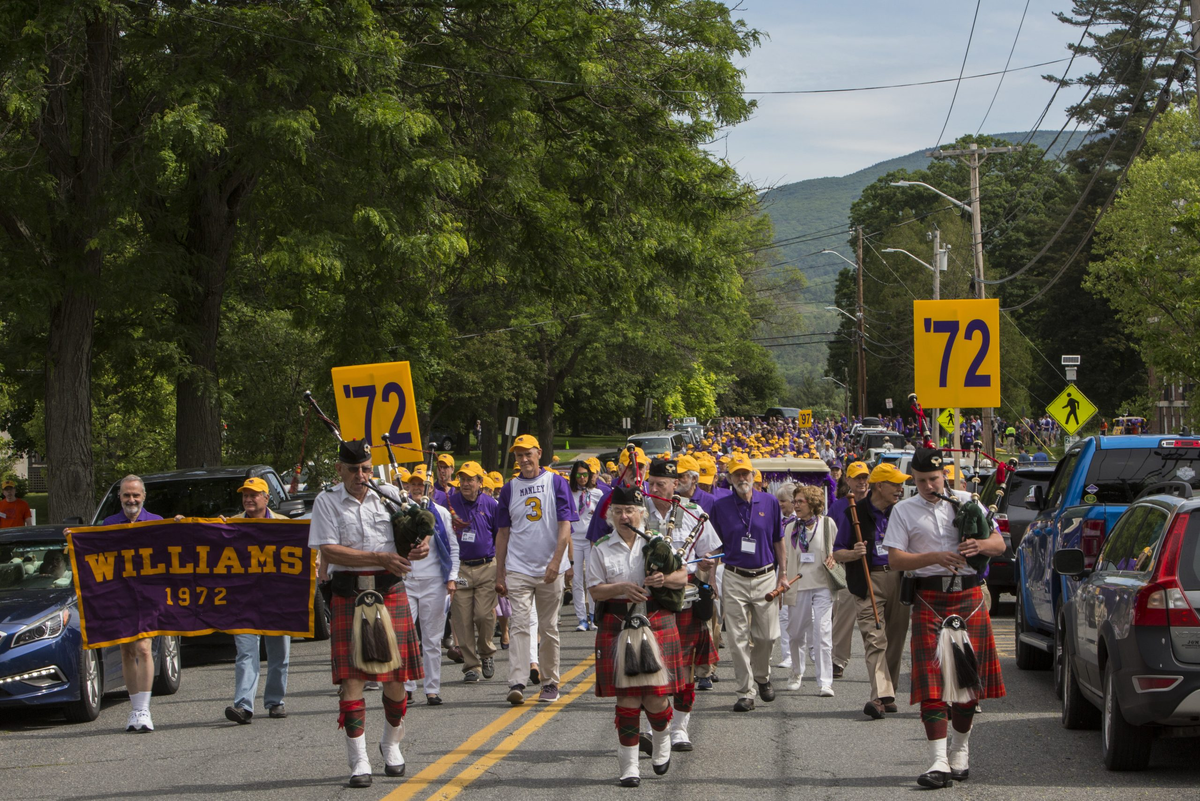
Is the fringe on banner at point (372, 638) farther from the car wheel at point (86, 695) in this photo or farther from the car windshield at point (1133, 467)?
the car windshield at point (1133, 467)

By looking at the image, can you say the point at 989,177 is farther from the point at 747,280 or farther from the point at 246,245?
the point at 246,245

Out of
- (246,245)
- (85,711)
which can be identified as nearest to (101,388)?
(246,245)

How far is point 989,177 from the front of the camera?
4277 inches

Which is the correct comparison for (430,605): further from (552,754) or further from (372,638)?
(372,638)

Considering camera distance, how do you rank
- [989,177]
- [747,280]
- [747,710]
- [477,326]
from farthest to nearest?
[989,177] → [747,280] → [477,326] → [747,710]

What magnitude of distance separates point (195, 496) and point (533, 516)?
6085mm

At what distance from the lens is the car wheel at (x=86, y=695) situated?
35.2 feet

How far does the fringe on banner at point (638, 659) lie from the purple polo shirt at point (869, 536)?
12.1 feet

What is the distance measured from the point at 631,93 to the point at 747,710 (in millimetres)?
13108

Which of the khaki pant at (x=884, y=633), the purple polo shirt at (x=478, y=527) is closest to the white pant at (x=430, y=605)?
the purple polo shirt at (x=478, y=527)

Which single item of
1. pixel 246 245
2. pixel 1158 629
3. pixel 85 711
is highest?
pixel 246 245

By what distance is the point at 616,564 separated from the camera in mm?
7863

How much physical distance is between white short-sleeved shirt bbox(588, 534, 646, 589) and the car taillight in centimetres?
465

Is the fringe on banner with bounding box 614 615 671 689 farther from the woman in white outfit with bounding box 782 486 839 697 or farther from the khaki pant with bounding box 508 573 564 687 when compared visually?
the woman in white outfit with bounding box 782 486 839 697
